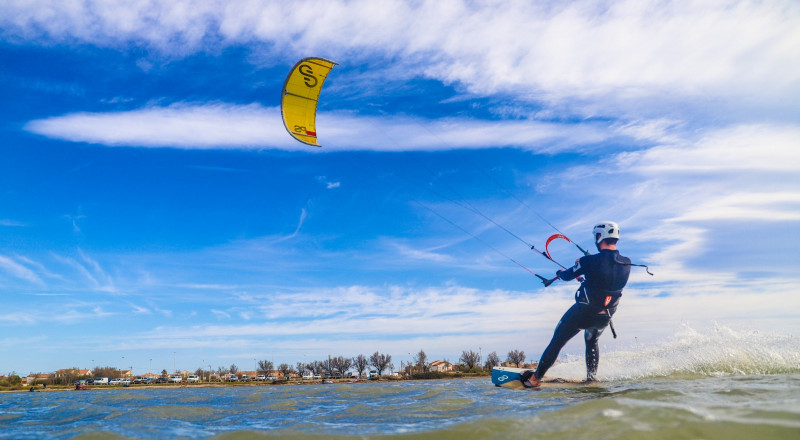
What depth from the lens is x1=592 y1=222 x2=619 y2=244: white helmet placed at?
11.4 meters

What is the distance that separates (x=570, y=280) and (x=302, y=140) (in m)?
8.22

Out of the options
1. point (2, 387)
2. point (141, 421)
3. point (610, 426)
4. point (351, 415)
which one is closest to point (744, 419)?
point (610, 426)

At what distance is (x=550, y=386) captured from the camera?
38.8 ft

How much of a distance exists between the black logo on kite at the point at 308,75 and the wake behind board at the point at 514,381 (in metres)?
9.92

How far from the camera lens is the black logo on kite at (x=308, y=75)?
12516mm

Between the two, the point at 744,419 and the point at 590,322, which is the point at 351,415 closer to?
the point at 744,419

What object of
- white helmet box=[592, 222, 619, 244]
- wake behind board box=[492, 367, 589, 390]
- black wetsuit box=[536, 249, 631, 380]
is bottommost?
wake behind board box=[492, 367, 589, 390]

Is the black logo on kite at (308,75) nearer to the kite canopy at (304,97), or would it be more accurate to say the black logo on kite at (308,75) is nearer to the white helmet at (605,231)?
the kite canopy at (304,97)

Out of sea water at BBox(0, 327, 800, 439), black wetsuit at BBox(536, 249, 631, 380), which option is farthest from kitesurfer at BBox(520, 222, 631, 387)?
sea water at BBox(0, 327, 800, 439)

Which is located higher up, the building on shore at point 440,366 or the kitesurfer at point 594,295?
the kitesurfer at point 594,295

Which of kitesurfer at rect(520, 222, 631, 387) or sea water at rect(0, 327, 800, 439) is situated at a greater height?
kitesurfer at rect(520, 222, 631, 387)

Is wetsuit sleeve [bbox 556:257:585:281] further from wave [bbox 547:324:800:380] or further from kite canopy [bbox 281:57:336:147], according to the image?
kite canopy [bbox 281:57:336:147]

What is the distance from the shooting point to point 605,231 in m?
11.5

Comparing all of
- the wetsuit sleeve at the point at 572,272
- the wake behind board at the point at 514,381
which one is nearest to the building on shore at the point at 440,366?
the wake behind board at the point at 514,381
